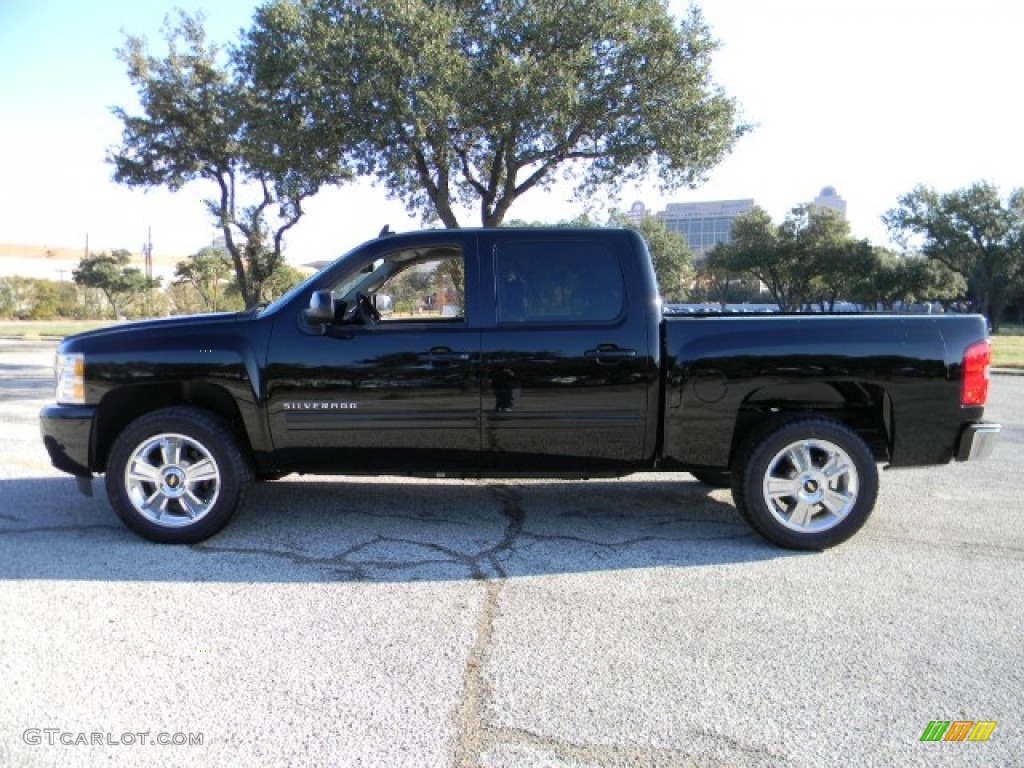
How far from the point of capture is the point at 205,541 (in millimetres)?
4734

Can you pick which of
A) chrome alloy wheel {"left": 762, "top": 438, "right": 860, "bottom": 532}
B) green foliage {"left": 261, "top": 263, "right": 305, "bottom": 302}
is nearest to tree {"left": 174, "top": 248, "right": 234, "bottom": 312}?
green foliage {"left": 261, "top": 263, "right": 305, "bottom": 302}

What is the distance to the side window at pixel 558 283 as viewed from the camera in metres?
4.71

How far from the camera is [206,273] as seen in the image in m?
58.7

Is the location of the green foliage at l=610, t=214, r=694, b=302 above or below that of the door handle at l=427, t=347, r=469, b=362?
above

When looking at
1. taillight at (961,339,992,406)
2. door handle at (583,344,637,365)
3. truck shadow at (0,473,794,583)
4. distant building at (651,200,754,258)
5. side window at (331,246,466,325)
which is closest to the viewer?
truck shadow at (0,473,794,583)

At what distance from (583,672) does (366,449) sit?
213 centimetres

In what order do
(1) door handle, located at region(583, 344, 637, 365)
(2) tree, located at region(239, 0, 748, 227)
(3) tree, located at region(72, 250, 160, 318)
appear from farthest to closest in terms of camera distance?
(3) tree, located at region(72, 250, 160, 318), (2) tree, located at region(239, 0, 748, 227), (1) door handle, located at region(583, 344, 637, 365)

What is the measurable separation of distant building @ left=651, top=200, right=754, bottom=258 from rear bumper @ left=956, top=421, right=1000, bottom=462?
119865 mm

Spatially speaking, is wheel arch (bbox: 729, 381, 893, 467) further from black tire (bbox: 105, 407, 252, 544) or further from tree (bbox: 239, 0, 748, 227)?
tree (bbox: 239, 0, 748, 227)

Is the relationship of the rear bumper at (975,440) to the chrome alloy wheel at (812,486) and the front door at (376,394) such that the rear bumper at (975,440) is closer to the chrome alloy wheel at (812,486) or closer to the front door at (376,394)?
the chrome alloy wheel at (812,486)

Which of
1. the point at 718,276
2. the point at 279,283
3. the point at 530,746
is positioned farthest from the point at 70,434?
the point at 718,276

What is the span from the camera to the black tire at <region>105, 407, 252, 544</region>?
464 cm

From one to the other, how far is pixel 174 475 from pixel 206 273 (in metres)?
58.6

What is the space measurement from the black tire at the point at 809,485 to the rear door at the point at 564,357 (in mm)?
721
